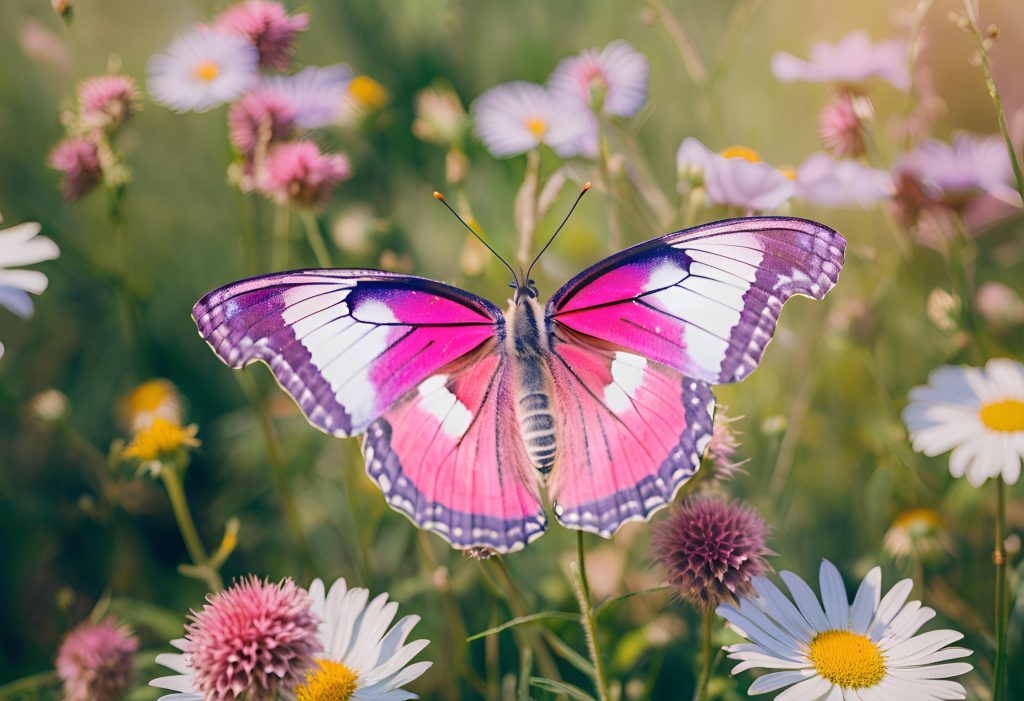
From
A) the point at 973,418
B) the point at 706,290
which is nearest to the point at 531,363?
the point at 706,290

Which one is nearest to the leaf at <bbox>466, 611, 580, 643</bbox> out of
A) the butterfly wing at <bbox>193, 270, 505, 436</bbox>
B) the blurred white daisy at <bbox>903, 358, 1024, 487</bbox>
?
the butterfly wing at <bbox>193, 270, 505, 436</bbox>

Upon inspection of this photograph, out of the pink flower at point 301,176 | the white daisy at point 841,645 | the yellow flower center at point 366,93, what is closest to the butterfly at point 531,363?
the white daisy at point 841,645

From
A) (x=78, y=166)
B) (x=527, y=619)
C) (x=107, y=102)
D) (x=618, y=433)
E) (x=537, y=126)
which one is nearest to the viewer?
(x=527, y=619)

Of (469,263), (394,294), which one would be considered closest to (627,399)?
(394,294)

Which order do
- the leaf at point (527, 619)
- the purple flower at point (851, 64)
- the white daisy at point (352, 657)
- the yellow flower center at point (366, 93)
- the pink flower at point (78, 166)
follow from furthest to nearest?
the yellow flower center at point (366, 93) < the purple flower at point (851, 64) < the pink flower at point (78, 166) < the white daisy at point (352, 657) < the leaf at point (527, 619)

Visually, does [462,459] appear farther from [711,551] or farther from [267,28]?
[267,28]

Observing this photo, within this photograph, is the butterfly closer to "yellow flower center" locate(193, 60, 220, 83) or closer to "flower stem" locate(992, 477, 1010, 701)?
"flower stem" locate(992, 477, 1010, 701)

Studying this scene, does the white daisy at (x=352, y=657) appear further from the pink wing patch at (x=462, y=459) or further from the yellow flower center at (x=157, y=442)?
the yellow flower center at (x=157, y=442)
